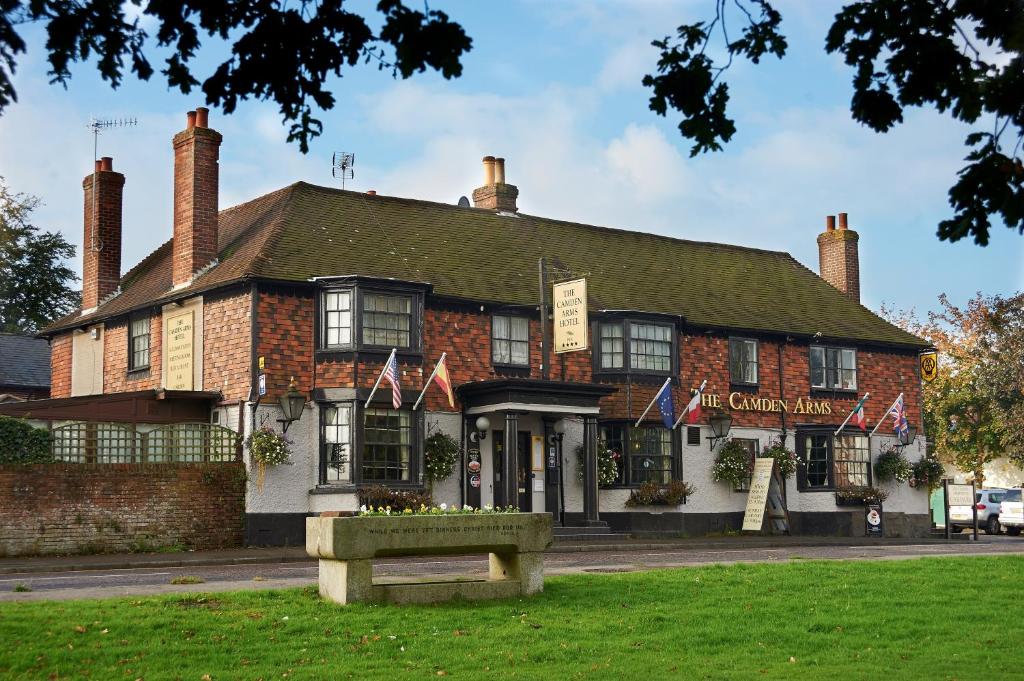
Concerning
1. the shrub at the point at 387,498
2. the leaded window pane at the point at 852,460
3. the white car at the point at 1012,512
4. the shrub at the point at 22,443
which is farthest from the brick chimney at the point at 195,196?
the white car at the point at 1012,512

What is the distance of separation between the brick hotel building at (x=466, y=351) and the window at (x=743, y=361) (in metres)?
0.07

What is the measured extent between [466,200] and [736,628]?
994 inches

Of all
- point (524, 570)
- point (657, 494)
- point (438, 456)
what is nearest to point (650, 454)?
point (657, 494)

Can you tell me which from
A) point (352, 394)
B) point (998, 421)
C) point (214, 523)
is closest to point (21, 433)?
point (214, 523)

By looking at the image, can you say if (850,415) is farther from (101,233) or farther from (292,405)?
(101,233)

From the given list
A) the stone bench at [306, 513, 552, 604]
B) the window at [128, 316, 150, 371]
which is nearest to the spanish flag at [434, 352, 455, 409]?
the window at [128, 316, 150, 371]

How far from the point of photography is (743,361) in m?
35.9

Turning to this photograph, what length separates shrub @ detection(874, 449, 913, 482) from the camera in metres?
37.4

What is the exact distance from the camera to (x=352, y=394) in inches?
1115

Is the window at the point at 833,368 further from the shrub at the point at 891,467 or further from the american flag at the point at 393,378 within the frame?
the american flag at the point at 393,378

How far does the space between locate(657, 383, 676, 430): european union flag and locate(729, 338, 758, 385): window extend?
13.2ft

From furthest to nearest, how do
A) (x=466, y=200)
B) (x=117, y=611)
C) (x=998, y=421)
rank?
1. (x=998, y=421)
2. (x=466, y=200)
3. (x=117, y=611)

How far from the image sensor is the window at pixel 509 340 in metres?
31.6

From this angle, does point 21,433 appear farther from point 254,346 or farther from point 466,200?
point 466,200
